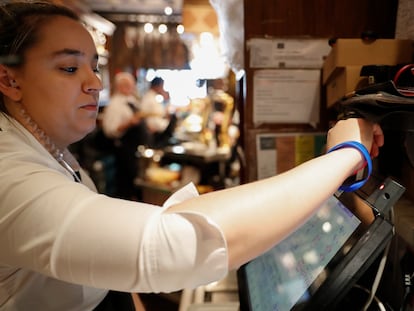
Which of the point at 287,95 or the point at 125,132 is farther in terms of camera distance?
the point at 125,132

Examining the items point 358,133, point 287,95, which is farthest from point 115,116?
point 358,133

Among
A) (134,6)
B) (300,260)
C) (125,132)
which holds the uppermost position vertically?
(134,6)

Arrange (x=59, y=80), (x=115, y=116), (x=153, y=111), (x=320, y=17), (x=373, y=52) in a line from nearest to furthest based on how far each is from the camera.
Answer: (x=59, y=80) → (x=373, y=52) → (x=320, y=17) → (x=115, y=116) → (x=153, y=111)

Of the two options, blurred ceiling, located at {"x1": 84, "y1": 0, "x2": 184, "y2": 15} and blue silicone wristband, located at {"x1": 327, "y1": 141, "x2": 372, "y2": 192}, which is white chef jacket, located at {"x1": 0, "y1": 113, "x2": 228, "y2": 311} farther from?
blurred ceiling, located at {"x1": 84, "y1": 0, "x2": 184, "y2": 15}

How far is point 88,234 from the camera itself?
431mm

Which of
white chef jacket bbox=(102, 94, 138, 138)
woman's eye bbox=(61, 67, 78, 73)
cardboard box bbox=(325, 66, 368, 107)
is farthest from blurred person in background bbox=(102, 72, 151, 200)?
woman's eye bbox=(61, 67, 78, 73)

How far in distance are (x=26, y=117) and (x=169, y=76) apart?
522cm

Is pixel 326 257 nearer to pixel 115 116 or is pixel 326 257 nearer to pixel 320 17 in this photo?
pixel 320 17

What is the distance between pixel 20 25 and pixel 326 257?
0.73 m

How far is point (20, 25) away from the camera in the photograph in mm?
669

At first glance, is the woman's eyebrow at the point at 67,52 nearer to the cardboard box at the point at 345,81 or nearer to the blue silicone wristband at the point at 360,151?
the blue silicone wristband at the point at 360,151

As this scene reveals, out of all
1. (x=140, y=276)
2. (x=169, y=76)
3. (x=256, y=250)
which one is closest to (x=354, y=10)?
(x=256, y=250)

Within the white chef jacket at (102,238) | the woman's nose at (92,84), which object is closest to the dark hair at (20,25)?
the woman's nose at (92,84)

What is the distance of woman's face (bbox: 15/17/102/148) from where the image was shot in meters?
0.65
